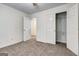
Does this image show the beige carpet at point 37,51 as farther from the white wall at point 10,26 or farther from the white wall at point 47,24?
the white wall at point 47,24

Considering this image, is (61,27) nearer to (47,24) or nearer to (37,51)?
(47,24)

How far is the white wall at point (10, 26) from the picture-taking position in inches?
159

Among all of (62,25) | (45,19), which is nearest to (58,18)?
(62,25)

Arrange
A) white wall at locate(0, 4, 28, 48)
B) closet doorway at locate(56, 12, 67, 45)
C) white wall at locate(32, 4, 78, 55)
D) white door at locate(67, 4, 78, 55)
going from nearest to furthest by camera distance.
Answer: white door at locate(67, 4, 78, 55) → white wall at locate(0, 4, 28, 48) → white wall at locate(32, 4, 78, 55) → closet doorway at locate(56, 12, 67, 45)

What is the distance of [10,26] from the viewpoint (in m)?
4.56

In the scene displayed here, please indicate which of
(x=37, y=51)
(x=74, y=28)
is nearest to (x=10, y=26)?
(x=37, y=51)

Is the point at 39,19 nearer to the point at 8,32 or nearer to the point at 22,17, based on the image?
the point at 22,17

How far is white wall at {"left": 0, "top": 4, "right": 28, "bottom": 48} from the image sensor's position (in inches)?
159

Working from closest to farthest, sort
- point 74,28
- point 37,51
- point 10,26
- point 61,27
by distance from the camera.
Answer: point 74,28 → point 37,51 → point 10,26 → point 61,27

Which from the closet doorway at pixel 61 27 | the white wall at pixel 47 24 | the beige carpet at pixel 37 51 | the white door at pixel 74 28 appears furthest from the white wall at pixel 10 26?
the white door at pixel 74 28

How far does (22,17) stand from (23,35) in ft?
4.35

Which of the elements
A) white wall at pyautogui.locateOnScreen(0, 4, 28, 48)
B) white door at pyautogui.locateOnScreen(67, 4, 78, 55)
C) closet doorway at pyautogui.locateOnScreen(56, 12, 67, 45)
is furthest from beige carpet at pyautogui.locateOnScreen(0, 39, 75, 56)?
closet doorway at pyautogui.locateOnScreen(56, 12, 67, 45)

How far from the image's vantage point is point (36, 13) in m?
→ 6.06

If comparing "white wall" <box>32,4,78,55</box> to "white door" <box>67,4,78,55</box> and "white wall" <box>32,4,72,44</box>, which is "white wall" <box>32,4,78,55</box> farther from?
"white door" <box>67,4,78,55</box>
